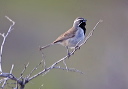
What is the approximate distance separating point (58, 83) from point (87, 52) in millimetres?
1527

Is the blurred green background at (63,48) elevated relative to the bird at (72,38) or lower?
elevated

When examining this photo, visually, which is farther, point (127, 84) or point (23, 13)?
point (23, 13)

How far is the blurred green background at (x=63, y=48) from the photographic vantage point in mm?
12297

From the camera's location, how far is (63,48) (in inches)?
509

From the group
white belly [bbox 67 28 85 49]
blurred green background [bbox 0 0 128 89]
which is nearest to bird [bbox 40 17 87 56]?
white belly [bbox 67 28 85 49]

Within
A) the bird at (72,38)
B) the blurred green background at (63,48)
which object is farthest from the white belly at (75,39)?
the blurred green background at (63,48)

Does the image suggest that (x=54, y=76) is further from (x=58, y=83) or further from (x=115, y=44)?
(x=115, y=44)

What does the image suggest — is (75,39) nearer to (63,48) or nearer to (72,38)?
(72,38)

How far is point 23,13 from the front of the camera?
51.9 feet

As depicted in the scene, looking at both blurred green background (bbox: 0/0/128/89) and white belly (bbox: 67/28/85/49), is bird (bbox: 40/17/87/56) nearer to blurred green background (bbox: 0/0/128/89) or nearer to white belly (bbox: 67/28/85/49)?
white belly (bbox: 67/28/85/49)

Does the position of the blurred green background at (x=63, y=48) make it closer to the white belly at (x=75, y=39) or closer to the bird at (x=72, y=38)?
the bird at (x=72, y=38)

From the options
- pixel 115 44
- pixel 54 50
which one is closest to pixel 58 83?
pixel 54 50

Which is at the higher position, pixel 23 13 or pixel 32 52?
pixel 23 13

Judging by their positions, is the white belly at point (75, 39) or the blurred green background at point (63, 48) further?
the blurred green background at point (63, 48)
